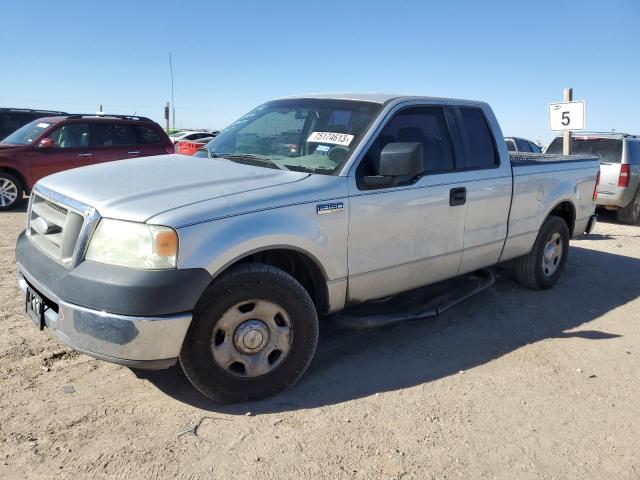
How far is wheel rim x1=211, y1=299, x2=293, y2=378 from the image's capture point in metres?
2.99

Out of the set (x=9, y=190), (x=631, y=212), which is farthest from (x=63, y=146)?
(x=631, y=212)

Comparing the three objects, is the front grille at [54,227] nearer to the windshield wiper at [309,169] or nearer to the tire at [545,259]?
the windshield wiper at [309,169]

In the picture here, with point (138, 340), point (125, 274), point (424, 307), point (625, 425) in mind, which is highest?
point (125, 274)

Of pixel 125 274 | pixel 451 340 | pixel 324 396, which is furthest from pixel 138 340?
pixel 451 340

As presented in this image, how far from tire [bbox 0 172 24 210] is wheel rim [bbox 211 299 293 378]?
8519mm

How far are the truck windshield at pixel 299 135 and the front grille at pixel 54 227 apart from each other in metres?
1.24

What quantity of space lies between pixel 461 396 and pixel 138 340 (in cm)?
197

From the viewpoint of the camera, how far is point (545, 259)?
5.48 m

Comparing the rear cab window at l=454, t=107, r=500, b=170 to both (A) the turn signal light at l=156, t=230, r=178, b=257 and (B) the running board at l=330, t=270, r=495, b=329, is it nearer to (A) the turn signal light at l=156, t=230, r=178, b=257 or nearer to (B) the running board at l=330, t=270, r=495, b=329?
(B) the running board at l=330, t=270, r=495, b=329

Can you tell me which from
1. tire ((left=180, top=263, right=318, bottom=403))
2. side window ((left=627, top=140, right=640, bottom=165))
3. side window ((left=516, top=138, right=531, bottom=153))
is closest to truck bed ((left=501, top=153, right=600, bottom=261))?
tire ((left=180, top=263, right=318, bottom=403))

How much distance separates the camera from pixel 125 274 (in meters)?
2.64

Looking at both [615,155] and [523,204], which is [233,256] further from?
[615,155]

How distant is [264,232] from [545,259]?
3638 millimetres

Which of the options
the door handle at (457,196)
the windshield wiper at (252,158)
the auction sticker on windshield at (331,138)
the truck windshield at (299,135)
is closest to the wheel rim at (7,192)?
the truck windshield at (299,135)
